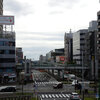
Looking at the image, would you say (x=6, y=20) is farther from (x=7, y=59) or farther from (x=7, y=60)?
(x=7, y=60)

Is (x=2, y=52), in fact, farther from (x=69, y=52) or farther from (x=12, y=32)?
(x=69, y=52)

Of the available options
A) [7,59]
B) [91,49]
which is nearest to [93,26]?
[91,49]

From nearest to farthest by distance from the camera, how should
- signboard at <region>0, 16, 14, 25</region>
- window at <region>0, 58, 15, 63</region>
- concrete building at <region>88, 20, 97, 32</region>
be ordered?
window at <region>0, 58, 15, 63</region>, signboard at <region>0, 16, 14, 25</region>, concrete building at <region>88, 20, 97, 32</region>

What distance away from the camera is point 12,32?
7206 cm

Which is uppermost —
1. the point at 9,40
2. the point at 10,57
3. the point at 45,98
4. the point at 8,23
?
the point at 8,23

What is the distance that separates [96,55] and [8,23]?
3369 centimetres

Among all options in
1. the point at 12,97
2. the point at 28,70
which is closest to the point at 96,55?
the point at 28,70

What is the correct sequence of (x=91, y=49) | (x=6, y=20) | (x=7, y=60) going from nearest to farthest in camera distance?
(x=7, y=60), (x=6, y=20), (x=91, y=49)

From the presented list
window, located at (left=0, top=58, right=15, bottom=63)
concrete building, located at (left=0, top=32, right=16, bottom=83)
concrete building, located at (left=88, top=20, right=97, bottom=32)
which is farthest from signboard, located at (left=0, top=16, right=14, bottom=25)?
concrete building, located at (left=88, top=20, right=97, bottom=32)

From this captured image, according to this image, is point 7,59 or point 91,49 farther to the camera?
point 91,49


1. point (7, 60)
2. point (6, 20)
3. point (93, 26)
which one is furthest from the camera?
point (93, 26)

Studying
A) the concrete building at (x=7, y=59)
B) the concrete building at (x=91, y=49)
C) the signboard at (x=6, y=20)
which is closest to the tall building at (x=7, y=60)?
the concrete building at (x=7, y=59)

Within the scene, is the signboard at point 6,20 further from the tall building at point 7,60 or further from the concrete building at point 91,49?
the concrete building at point 91,49

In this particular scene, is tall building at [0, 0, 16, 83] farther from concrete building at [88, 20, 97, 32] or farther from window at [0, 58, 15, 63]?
concrete building at [88, 20, 97, 32]
